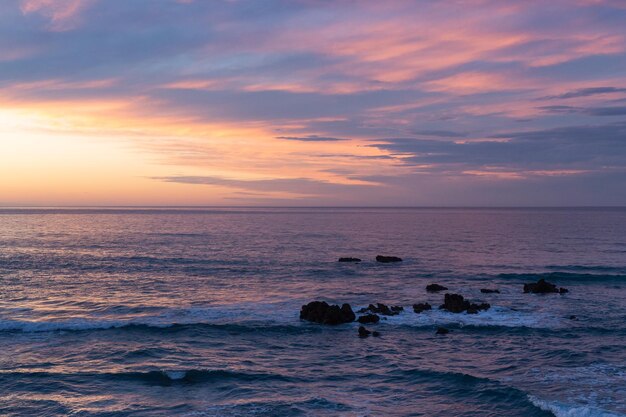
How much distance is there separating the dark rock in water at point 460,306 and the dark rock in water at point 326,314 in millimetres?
8145

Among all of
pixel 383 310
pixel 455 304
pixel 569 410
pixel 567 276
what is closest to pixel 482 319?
pixel 455 304

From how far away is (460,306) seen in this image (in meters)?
40.9

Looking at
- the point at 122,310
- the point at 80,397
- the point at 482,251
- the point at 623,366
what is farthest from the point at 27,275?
the point at 482,251

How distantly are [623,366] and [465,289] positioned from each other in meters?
23.9

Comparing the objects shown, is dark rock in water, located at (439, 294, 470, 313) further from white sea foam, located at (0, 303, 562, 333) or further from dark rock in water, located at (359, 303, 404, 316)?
dark rock in water, located at (359, 303, 404, 316)

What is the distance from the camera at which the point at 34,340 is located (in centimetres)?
3341

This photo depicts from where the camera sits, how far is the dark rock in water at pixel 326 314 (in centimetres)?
3703

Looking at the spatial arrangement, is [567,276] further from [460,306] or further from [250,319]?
[250,319]

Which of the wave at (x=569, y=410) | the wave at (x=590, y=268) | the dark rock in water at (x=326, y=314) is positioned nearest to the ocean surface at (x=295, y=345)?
the wave at (x=569, y=410)

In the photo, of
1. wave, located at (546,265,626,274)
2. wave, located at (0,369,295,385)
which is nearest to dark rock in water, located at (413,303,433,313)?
wave, located at (0,369,295,385)

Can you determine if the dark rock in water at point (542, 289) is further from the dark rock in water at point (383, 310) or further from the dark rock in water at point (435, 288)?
the dark rock in water at point (383, 310)

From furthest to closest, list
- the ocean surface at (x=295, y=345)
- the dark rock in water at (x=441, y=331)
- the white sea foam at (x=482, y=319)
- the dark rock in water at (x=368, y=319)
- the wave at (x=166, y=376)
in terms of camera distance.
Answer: the dark rock in water at (x=368, y=319) < the white sea foam at (x=482, y=319) < the dark rock in water at (x=441, y=331) < the wave at (x=166, y=376) < the ocean surface at (x=295, y=345)

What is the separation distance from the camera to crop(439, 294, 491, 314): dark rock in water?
40531mm

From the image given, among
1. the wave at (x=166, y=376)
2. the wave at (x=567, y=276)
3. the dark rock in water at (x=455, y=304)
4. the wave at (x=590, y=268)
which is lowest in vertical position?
the wave at (x=166, y=376)
